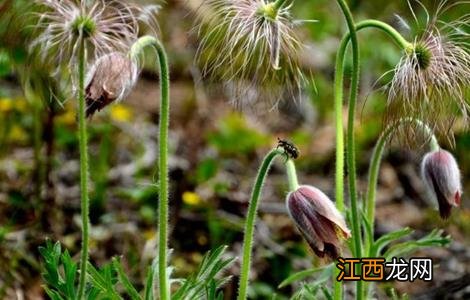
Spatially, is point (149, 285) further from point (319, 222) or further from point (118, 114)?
point (118, 114)

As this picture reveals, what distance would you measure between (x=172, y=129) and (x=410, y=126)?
8.78 ft

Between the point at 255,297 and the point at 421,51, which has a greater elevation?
the point at 421,51

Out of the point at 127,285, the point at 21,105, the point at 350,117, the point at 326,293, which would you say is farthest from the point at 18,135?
the point at 350,117

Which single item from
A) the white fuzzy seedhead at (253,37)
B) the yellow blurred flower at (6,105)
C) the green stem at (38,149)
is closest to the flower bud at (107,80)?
the white fuzzy seedhead at (253,37)

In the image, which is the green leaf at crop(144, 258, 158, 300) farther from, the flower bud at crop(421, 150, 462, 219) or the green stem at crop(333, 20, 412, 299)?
the flower bud at crop(421, 150, 462, 219)

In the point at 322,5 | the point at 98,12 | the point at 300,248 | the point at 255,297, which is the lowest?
the point at 255,297

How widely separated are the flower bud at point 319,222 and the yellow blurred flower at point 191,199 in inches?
56.5

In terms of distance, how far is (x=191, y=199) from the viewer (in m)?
3.62

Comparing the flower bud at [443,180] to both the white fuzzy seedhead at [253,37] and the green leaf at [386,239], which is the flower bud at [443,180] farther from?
the white fuzzy seedhead at [253,37]

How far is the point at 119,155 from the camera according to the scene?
4344 mm

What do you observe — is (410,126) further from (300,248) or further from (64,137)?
(64,137)

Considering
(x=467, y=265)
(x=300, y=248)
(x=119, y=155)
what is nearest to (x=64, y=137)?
(x=119, y=155)

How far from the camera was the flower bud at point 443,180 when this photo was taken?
2459 millimetres

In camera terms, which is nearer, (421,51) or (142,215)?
(421,51)
